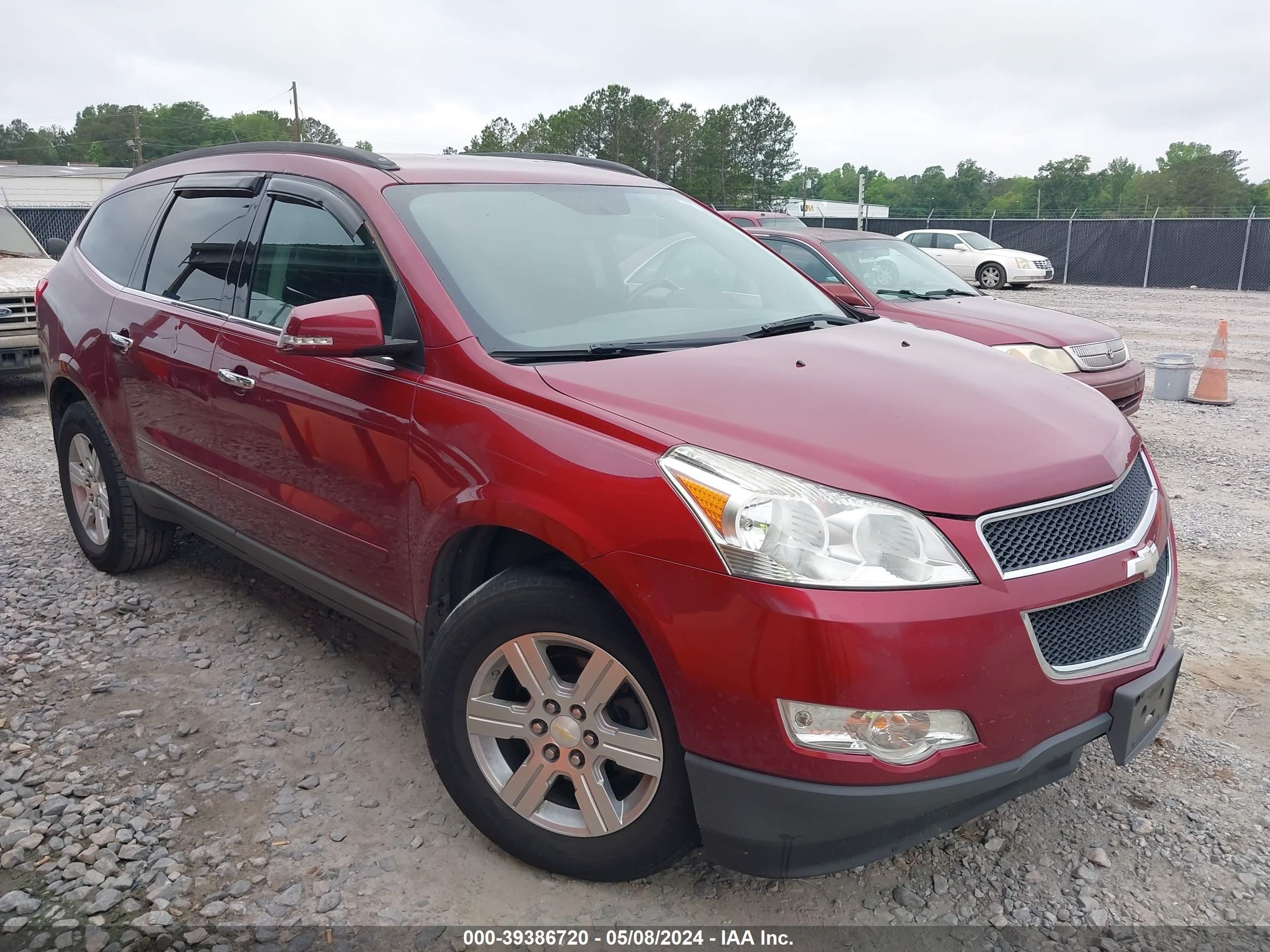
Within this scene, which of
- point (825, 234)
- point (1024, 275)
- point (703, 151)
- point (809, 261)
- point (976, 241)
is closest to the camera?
point (809, 261)

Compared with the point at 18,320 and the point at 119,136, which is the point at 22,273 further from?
the point at 119,136

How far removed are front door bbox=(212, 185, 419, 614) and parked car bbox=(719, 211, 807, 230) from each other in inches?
245

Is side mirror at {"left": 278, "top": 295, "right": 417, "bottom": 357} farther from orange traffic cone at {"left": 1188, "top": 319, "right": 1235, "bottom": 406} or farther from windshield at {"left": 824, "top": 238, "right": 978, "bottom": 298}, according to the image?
orange traffic cone at {"left": 1188, "top": 319, "right": 1235, "bottom": 406}

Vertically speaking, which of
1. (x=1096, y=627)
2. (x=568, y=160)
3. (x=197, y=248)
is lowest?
(x=1096, y=627)

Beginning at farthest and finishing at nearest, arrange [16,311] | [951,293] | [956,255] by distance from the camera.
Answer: [956,255], [16,311], [951,293]

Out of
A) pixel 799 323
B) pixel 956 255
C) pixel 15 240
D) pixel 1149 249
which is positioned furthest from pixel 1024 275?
pixel 799 323

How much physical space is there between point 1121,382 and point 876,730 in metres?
5.94

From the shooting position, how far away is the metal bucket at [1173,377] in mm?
9445

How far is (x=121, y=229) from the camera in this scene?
4582 mm

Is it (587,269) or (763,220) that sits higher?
(763,220)

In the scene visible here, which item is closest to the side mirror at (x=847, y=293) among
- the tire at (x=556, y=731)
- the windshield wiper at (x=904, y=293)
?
the windshield wiper at (x=904, y=293)

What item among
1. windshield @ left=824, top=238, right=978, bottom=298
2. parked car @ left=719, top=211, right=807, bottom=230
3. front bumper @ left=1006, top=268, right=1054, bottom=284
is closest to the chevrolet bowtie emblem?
windshield @ left=824, top=238, right=978, bottom=298

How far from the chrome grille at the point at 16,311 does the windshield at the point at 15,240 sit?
5.76 feet

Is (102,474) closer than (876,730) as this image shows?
No
